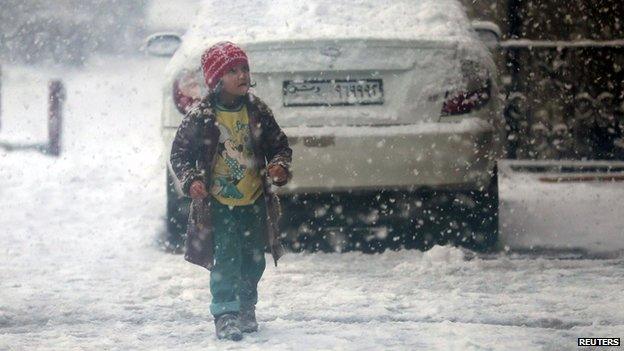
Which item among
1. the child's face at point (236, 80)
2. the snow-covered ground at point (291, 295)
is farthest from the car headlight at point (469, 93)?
the child's face at point (236, 80)

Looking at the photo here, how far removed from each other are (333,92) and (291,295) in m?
1.18

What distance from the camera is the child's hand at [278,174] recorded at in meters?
4.52

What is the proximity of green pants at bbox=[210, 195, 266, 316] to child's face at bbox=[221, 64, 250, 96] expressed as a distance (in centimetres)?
46

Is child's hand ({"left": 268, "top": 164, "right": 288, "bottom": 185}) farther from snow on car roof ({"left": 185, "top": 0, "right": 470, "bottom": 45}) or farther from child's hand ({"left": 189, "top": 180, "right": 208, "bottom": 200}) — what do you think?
snow on car roof ({"left": 185, "top": 0, "right": 470, "bottom": 45})

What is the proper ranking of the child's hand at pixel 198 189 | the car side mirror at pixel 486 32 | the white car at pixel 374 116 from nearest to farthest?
1. the child's hand at pixel 198 189
2. the white car at pixel 374 116
3. the car side mirror at pixel 486 32

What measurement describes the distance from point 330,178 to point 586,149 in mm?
5023

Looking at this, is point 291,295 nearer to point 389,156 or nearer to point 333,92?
point 389,156

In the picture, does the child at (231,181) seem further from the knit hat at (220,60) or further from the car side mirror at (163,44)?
the car side mirror at (163,44)

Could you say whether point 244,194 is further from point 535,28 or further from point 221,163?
point 535,28

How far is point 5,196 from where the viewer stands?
9.55 meters

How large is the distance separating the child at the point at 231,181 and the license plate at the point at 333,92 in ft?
4.20

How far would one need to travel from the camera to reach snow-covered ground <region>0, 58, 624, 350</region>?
468 centimetres

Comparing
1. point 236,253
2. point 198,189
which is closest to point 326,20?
point 236,253

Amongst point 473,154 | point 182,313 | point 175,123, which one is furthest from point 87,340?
point 473,154
